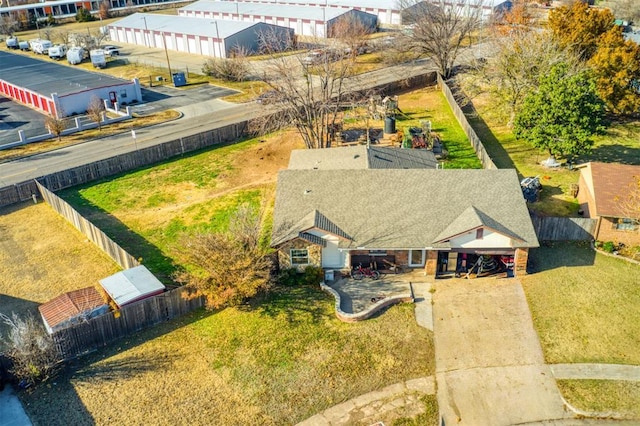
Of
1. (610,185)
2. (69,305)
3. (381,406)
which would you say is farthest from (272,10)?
(381,406)

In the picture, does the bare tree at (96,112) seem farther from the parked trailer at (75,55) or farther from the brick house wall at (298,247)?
the brick house wall at (298,247)

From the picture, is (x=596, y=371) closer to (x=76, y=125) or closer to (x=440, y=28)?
(x=440, y=28)

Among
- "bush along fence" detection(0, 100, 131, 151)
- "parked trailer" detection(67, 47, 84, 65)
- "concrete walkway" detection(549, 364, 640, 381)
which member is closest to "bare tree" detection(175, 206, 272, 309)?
"concrete walkway" detection(549, 364, 640, 381)

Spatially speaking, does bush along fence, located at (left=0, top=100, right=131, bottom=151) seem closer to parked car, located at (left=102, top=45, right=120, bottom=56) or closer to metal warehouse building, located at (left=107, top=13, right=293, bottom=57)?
metal warehouse building, located at (left=107, top=13, right=293, bottom=57)

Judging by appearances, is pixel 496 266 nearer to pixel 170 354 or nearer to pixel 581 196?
pixel 581 196

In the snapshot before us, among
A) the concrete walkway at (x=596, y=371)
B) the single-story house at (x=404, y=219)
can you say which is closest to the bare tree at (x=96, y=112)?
the single-story house at (x=404, y=219)
